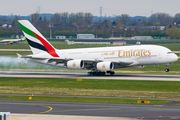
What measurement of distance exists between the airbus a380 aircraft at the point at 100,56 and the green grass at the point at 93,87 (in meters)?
5.78

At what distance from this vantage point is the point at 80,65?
60531 mm

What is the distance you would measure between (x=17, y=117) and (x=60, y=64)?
36570mm

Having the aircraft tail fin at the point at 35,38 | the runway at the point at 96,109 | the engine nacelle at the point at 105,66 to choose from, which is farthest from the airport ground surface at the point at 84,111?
the aircraft tail fin at the point at 35,38

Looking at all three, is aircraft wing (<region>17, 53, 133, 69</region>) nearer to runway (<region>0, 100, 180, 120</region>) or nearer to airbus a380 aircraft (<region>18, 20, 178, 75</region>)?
airbus a380 aircraft (<region>18, 20, 178, 75</region>)

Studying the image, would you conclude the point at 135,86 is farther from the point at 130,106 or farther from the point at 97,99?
the point at 130,106

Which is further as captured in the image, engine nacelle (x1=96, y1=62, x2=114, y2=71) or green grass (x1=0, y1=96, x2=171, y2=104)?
engine nacelle (x1=96, y1=62, x2=114, y2=71)

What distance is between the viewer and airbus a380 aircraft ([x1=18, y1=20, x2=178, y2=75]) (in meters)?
60.6

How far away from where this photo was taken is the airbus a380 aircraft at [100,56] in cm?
6062

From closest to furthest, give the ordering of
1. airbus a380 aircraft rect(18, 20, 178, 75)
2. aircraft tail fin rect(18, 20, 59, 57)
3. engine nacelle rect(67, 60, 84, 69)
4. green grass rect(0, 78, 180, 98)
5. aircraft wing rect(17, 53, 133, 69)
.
→ green grass rect(0, 78, 180, 98) → engine nacelle rect(67, 60, 84, 69) → airbus a380 aircraft rect(18, 20, 178, 75) → aircraft wing rect(17, 53, 133, 69) → aircraft tail fin rect(18, 20, 59, 57)

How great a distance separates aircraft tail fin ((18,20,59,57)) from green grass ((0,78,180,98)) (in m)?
9.98

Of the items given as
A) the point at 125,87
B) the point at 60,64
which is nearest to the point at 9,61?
the point at 60,64

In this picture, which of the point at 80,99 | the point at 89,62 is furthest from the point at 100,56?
the point at 80,99

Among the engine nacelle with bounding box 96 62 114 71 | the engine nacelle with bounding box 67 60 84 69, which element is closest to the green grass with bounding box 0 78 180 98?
the engine nacelle with bounding box 67 60 84 69

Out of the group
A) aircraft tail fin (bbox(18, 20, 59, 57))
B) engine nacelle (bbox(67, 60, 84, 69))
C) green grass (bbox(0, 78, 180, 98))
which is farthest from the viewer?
aircraft tail fin (bbox(18, 20, 59, 57))
